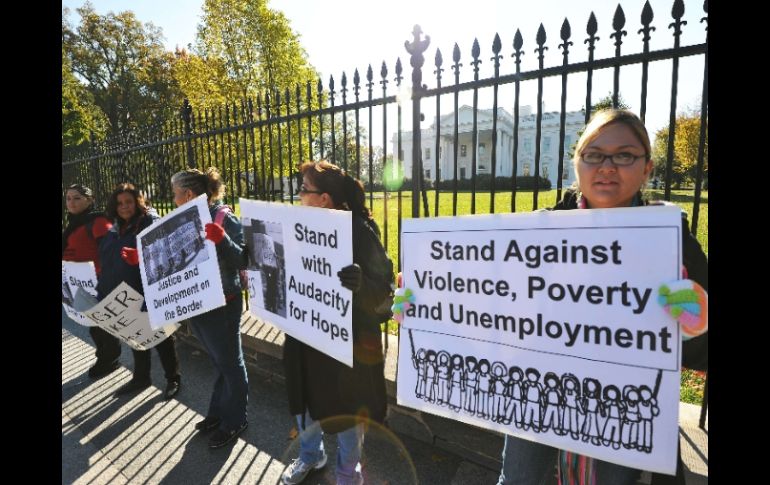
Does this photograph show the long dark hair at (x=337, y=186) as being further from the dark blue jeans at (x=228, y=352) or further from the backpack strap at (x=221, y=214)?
the dark blue jeans at (x=228, y=352)

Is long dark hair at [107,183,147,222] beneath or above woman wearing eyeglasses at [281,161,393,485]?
above

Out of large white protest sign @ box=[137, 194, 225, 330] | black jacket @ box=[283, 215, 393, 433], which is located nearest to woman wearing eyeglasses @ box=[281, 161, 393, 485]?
black jacket @ box=[283, 215, 393, 433]

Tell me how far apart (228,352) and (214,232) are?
101 cm

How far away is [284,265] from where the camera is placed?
2494 millimetres

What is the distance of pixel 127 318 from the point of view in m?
3.66

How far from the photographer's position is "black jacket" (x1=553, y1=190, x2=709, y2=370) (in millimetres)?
1336

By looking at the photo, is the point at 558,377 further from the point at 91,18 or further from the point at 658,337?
the point at 91,18

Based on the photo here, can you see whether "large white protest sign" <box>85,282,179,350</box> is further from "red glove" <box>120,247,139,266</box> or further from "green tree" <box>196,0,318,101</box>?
→ "green tree" <box>196,0,318,101</box>

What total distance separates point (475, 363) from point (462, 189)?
83.7ft

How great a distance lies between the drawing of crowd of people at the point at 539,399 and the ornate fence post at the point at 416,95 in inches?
58.6

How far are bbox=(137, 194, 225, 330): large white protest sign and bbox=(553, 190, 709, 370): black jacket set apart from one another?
2546 mm

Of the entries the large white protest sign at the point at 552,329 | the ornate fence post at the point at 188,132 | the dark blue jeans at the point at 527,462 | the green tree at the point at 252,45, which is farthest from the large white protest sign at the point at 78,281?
the green tree at the point at 252,45
